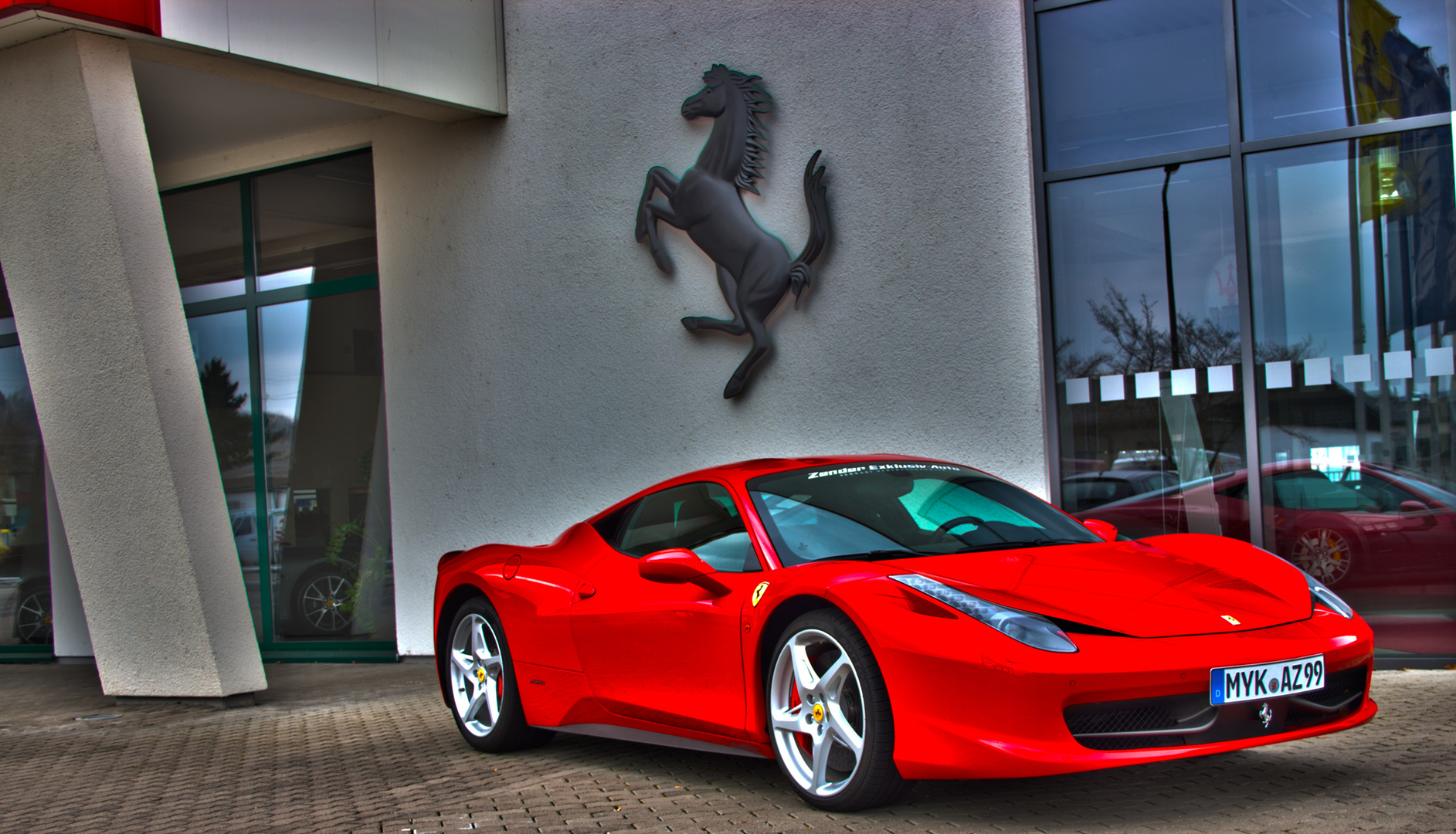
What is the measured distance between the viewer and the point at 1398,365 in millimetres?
6434

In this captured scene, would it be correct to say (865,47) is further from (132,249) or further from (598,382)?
(132,249)

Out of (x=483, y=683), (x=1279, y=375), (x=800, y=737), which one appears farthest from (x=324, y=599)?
(x=1279, y=375)

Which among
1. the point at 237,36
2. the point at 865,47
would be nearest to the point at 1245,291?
the point at 865,47

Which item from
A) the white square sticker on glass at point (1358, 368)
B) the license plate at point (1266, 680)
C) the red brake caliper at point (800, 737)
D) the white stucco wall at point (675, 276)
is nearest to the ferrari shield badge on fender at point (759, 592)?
the red brake caliper at point (800, 737)

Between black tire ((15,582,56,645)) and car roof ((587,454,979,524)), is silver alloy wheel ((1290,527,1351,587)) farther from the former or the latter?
black tire ((15,582,56,645))

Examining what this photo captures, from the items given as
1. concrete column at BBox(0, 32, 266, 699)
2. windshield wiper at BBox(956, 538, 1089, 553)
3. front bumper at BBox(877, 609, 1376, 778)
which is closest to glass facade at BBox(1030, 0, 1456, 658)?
windshield wiper at BBox(956, 538, 1089, 553)

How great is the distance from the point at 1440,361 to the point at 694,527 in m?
4.33

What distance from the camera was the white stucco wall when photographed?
7.14 metres

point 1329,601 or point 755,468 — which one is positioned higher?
point 755,468

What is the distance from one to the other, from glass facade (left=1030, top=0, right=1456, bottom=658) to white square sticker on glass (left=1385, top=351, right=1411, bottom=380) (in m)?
0.01

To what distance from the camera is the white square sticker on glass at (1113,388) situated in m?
7.00

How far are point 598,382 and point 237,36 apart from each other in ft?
10.3

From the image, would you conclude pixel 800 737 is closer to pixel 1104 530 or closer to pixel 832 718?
pixel 832 718

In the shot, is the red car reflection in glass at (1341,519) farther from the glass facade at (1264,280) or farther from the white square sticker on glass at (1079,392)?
the white square sticker on glass at (1079,392)
